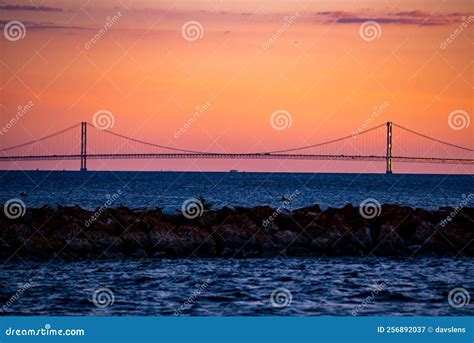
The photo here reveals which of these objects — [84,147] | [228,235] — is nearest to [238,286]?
[228,235]

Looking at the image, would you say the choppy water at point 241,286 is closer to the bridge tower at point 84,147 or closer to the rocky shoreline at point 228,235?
the rocky shoreline at point 228,235

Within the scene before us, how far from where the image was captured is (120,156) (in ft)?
285

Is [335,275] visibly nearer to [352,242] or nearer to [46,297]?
[352,242]

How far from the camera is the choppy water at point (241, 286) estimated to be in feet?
Answer: 50.1

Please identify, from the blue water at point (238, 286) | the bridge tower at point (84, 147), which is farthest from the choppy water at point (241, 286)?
the bridge tower at point (84, 147)

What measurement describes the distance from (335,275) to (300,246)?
3.30m

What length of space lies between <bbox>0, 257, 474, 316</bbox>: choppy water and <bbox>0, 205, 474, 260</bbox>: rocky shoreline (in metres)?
0.73

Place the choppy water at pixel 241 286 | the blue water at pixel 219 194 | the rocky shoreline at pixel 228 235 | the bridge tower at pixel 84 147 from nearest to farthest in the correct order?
the choppy water at pixel 241 286
the rocky shoreline at pixel 228 235
the blue water at pixel 219 194
the bridge tower at pixel 84 147

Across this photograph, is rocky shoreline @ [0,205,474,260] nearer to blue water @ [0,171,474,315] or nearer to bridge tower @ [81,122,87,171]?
blue water @ [0,171,474,315]

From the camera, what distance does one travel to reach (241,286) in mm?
17469

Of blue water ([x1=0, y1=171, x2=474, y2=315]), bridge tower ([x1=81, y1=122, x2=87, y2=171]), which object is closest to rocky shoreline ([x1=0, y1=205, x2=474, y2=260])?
blue water ([x1=0, y1=171, x2=474, y2=315])

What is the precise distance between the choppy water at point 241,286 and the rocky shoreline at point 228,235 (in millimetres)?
726

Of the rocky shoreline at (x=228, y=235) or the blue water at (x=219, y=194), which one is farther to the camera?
the blue water at (x=219, y=194)

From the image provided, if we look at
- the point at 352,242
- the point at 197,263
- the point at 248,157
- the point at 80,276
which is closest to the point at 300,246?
the point at 352,242
